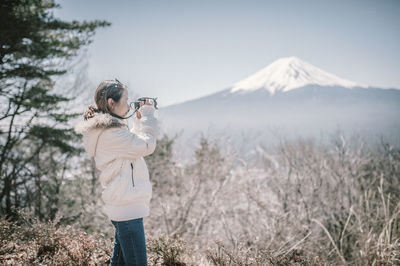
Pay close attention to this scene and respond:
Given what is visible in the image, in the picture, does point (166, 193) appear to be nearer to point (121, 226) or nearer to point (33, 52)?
point (33, 52)

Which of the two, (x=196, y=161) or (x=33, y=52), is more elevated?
(x=33, y=52)

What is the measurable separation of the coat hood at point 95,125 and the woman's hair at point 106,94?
0.21 ft

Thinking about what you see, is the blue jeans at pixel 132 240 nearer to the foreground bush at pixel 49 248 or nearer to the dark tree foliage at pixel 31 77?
the foreground bush at pixel 49 248

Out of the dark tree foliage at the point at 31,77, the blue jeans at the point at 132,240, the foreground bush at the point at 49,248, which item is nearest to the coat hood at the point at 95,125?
the blue jeans at the point at 132,240

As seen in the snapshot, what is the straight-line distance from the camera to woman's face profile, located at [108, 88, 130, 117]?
1666 millimetres

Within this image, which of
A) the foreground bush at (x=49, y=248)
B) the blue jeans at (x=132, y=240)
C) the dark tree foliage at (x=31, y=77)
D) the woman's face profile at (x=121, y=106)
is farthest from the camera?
the dark tree foliage at (x=31, y=77)

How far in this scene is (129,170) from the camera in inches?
64.0

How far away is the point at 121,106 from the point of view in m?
1.68

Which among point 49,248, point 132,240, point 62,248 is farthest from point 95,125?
point 49,248

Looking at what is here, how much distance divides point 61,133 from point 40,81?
4.96ft

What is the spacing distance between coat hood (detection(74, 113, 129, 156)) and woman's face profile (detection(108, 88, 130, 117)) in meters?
0.06

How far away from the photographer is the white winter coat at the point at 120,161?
1561 millimetres

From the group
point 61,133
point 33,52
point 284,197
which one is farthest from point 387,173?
point 33,52

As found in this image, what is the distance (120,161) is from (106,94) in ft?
1.40
